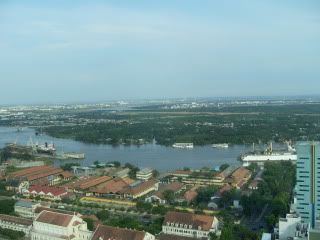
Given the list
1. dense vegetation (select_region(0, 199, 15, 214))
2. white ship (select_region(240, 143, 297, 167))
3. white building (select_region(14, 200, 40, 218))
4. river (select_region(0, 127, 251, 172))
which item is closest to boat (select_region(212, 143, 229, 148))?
river (select_region(0, 127, 251, 172))

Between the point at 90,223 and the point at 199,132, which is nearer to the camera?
the point at 90,223

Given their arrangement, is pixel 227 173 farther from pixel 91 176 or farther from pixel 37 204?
pixel 37 204

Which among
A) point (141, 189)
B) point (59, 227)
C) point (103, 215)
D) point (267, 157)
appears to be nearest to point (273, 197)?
point (141, 189)

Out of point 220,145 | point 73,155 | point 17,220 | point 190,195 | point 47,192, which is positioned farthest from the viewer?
point 220,145

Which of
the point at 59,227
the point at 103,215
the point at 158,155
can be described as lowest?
the point at 158,155

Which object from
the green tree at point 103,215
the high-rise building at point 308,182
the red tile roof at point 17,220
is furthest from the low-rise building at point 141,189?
the high-rise building at point 308,182

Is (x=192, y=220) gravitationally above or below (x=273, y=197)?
above

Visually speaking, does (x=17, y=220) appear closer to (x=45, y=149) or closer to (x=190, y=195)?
(x=190, y=195)

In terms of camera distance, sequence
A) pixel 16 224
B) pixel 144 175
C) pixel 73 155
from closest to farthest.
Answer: pixel 16 224 < pixel 144 175 < pixel 73 155
